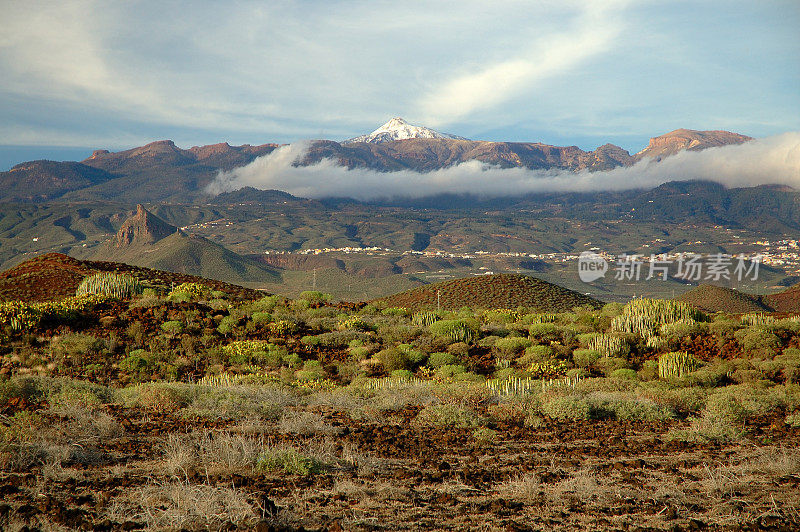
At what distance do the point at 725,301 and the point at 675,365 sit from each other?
157ft

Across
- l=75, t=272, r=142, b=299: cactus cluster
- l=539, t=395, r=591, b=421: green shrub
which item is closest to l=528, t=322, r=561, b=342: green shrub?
l=539, t=395, r=591, b=421: green shrub

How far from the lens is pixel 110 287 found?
25672 millimetres

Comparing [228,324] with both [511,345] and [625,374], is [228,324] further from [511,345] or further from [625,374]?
[625,374]

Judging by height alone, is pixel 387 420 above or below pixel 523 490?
below

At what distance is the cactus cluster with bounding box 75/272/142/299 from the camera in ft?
83.1

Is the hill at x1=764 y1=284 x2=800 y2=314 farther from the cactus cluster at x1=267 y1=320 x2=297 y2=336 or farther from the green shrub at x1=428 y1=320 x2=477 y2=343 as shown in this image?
the cactus cluster at x1=267 y1=320 x2=297 y2=336

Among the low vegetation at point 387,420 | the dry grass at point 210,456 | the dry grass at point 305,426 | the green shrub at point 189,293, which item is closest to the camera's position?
the low vegetation at point 387,420

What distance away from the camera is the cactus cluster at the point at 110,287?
2533 centimetres

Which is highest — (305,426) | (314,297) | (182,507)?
(182,507)

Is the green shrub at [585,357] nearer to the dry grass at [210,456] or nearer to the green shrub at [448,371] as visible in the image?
the green shrub at [448,371]

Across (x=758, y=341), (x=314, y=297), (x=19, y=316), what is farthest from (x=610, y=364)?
(x=19, y=316)

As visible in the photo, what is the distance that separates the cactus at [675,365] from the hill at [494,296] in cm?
2236

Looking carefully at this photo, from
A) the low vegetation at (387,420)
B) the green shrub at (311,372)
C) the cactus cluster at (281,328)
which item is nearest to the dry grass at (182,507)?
the low vegetation at (387,420)

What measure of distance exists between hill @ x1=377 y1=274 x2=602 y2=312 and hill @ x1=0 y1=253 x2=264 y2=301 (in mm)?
13436
